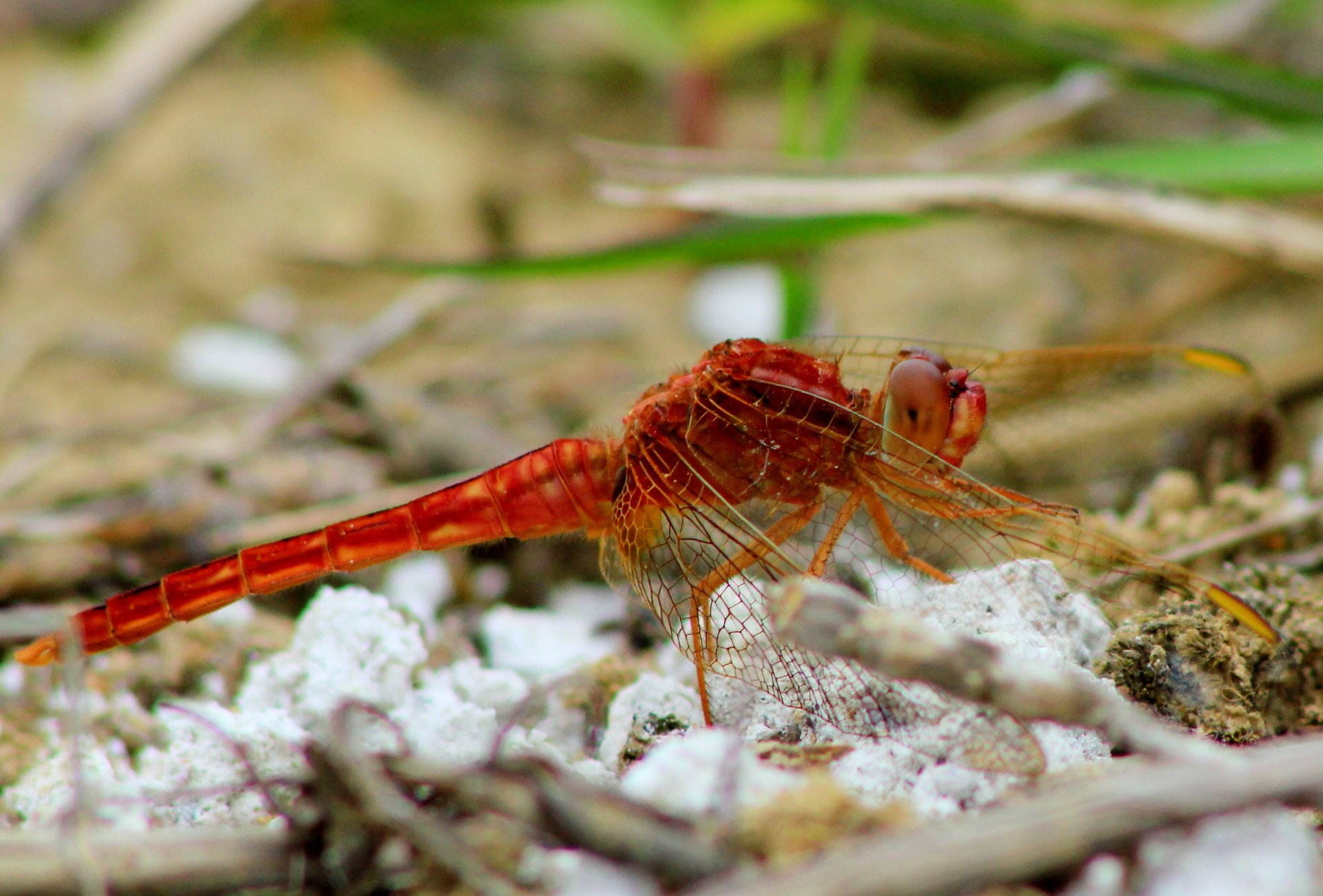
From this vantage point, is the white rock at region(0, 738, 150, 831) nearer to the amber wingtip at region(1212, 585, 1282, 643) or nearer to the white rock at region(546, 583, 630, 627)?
the white rock at region(546, 583, 630, 627)

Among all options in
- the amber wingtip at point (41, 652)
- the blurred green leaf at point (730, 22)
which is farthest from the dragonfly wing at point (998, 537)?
the blurred green leaf at point (730, 22)

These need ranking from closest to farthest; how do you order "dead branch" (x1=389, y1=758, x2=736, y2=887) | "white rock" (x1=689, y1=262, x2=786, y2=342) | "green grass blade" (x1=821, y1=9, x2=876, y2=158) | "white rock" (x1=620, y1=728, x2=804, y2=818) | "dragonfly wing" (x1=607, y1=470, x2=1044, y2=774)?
"dead branch" (x1=389, y1=758, x2=736, y2=887) → "white rock" (x1=620, y1=728, x2=804, y2=818) → "dragonfly wing" (x1=607, y1=470, x2=1044, y2=774) → "green grass blade" (x1=821, y1=9, x2=876, y2=158) → "white rock" (x1=689, y1=262, x2=786, y2=342)

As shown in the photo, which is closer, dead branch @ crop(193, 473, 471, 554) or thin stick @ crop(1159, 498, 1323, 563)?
thin stick @ crop(1159, 498, 1323, 563)

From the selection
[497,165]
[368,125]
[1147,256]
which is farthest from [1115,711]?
[368,125]

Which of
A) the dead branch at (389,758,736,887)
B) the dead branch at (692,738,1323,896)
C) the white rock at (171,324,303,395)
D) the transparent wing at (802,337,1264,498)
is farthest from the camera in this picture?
the white rock at (171,324,303,395)

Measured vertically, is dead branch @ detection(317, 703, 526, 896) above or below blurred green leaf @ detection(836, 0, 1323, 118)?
below

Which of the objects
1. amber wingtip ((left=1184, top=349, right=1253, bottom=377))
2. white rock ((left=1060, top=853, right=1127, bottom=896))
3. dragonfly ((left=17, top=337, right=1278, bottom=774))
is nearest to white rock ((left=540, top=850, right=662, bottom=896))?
white rock ((left=1060, top=853, right=1127, bottom=896))

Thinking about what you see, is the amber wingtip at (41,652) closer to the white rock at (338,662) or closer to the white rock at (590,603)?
the white rock at (338,662)
